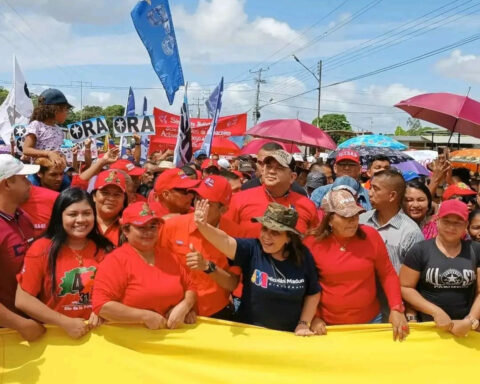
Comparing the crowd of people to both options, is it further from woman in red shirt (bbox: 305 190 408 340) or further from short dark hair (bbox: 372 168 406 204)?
short dark hair (bbox: 372 168 406 204)

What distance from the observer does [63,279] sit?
288 cm

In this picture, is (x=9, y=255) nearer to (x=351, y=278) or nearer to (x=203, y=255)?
(x=203, y=255)

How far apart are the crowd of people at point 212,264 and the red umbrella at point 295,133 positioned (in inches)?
311

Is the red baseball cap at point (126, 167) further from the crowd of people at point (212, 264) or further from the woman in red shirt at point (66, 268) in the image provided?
the woman in red shirt at point (66, 268)

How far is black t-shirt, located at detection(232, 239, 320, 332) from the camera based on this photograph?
10.1ft

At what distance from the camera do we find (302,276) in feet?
10.2

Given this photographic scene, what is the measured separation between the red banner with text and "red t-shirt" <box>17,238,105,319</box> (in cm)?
958

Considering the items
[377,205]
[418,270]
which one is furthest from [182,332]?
[377,205]

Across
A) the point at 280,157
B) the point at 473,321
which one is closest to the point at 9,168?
the point at 280,157

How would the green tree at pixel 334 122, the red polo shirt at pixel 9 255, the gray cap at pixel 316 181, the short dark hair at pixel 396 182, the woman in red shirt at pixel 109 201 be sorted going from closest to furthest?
1. the red polo shirt at pixel 9 255
2. the woman in red shirt at pixel 109 201
3. the short dark hair at pixel 396 182
4. the gray cap at pixel 316 181
5. the green tree at pixel 334 122

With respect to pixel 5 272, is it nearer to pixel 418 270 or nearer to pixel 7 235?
pixel 7 235

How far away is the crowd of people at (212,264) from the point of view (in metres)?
2.88

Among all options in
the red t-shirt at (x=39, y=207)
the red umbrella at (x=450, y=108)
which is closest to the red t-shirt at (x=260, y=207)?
the red t-shirt at (x=39, y=207)

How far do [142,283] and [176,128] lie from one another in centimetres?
1174
